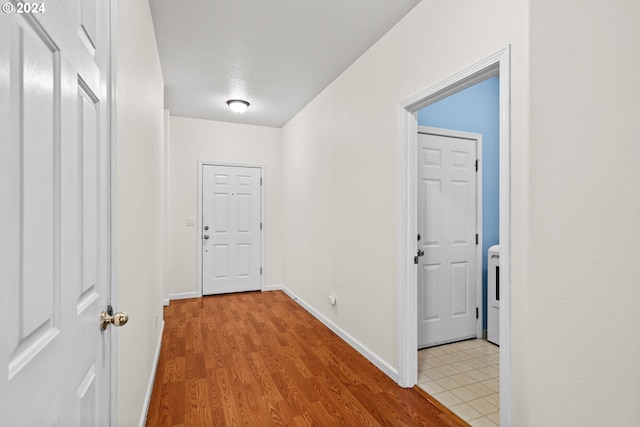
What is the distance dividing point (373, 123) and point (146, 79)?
66.9 inches

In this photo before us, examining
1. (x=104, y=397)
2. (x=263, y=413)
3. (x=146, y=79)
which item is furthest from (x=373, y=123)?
(x=104, y=397)

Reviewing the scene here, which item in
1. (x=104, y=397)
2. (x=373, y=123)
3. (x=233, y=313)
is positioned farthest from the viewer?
(x=233, y=313)

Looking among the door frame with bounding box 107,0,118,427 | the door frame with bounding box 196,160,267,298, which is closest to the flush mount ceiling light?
the door frame with bounding box 196,160,267,298

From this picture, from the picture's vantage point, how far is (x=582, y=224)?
1365mm

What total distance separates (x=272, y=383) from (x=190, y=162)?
3520 mm

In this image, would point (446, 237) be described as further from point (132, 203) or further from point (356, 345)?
point (132, 203)

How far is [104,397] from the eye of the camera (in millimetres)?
1095

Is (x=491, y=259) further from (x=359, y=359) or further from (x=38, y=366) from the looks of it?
(x=38, y=366)

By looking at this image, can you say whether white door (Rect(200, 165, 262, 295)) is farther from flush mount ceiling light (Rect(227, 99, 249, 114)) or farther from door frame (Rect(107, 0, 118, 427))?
door frame (Rect(107, 0, 118, 427))

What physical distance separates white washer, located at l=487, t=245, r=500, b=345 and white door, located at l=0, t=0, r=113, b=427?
313 cm

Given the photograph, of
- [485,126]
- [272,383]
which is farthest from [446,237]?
[272,383]

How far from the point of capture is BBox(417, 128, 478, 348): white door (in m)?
3.02

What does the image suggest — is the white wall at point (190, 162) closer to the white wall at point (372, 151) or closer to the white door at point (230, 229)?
the white door at point (230, 229)

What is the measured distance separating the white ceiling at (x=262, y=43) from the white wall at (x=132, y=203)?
0.56 metres
